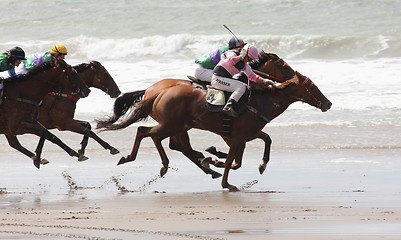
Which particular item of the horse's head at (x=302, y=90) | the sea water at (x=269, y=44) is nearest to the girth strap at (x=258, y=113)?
the horse's head at (x=302, y=90)

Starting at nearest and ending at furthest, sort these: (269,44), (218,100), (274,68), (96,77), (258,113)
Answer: (218,100)
(258,113)
(274,68)
(96,77)
(269,44)

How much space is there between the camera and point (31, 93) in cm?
1220

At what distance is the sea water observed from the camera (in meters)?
18.4

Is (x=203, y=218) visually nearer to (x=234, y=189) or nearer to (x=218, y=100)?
(x=234, y=189)

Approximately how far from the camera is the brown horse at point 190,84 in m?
12.3

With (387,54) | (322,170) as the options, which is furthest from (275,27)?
(322,170)

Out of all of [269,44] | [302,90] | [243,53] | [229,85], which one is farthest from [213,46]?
[243,53]

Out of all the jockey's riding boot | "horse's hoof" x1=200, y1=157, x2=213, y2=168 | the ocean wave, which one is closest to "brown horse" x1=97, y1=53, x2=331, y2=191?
the jockey's riding boot

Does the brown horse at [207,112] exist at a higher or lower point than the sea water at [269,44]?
higher

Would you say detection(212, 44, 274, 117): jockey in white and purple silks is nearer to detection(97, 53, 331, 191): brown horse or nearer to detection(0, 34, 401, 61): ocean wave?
detection(97, 53, 331, 191): brown horse

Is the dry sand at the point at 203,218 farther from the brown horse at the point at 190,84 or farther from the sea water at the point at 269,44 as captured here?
the sea water at the point at 269,44

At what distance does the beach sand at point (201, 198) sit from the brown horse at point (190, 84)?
1.02 feet

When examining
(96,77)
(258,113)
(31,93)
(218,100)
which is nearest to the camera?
(218,100)

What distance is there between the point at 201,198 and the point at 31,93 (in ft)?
11.3
